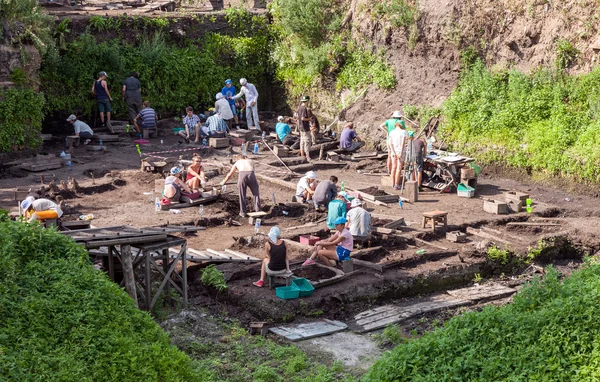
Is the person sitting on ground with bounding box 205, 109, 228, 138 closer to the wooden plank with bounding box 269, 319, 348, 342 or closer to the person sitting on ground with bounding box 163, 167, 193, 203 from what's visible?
the person sitting on ground with bounding box 163, 167, 193, 203

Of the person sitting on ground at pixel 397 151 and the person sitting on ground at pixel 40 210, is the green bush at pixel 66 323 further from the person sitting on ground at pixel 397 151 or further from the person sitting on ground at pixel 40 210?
the person sitting on ground at pixel 397 151

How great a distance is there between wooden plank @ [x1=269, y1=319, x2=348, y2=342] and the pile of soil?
1447 millimetres

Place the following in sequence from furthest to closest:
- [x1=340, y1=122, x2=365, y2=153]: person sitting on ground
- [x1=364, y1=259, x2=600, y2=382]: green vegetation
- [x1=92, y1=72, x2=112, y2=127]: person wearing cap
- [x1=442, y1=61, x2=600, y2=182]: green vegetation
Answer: [x1=92, y1=72, x2=112, y2=127]: person wearing cap
[x1=340, y1=122, x2=365, y2=153]: person sitting on ground
[x1=442, y1=61, x2=600, y2=182]: green vegetation
[x1=364, y1=259, x2=600, y2=382]: green vegetation

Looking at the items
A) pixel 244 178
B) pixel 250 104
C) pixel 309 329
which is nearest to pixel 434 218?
pixel 244 178

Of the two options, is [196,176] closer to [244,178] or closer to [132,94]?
[244,178]

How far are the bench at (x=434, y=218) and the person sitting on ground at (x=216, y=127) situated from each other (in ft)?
31.0

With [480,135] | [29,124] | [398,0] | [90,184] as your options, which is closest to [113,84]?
[29,124]

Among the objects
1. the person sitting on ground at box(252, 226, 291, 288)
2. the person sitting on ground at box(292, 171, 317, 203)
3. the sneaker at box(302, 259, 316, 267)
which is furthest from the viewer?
the person sitting on ground at box(292, 171, 317, 203)

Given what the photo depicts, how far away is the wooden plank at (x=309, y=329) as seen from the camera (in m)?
13.9

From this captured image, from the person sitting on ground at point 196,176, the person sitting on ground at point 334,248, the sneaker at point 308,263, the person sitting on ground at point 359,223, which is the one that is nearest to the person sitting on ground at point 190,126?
the person sitting on ground at point 196,176

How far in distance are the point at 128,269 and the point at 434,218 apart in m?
7.34

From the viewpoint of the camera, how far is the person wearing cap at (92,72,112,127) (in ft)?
88.8

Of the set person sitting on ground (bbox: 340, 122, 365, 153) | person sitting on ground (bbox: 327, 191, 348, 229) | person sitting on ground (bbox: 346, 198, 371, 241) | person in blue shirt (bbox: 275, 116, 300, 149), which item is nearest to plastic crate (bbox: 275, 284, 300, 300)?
person sitting on ground (bbox: 346, 198, 371, 241)

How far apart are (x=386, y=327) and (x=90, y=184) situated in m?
10.1
